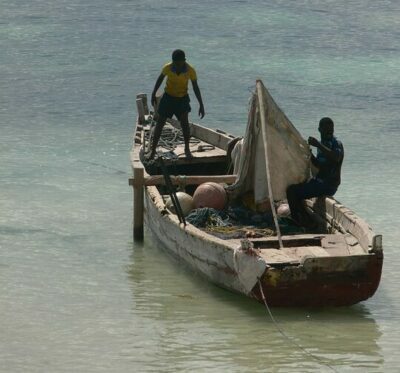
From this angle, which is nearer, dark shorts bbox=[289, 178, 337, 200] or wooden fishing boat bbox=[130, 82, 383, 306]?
wooden fishing boat bbox=[130, 82, 383, 306]

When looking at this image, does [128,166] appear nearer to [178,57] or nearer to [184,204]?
[178,57]

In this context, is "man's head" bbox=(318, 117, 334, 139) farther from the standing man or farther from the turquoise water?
the standing man

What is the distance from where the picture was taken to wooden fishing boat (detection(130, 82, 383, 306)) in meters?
11.8

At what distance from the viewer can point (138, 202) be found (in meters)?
14.8

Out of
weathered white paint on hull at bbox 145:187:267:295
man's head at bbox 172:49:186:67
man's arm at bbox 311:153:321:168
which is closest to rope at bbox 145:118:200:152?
man's head at bbox 172:49:186:67

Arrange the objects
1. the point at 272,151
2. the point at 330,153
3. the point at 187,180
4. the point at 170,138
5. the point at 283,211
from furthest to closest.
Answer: the point at 170,138 < the point at 187,180 < the point at 283,211 < the point at 272,151 < the point at 330,153

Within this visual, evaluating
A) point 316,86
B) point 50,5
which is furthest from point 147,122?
point 50,5

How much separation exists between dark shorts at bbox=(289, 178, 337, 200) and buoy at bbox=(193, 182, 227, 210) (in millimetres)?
918

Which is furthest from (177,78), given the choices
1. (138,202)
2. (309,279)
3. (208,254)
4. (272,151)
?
(309,279)

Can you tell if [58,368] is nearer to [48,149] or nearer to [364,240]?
[364,240]

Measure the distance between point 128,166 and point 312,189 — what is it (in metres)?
6.75

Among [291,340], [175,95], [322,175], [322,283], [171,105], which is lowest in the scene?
[291,340]

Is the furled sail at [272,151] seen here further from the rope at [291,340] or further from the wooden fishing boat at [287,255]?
the rope at [291,340]

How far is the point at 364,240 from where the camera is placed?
12289 millimetres
